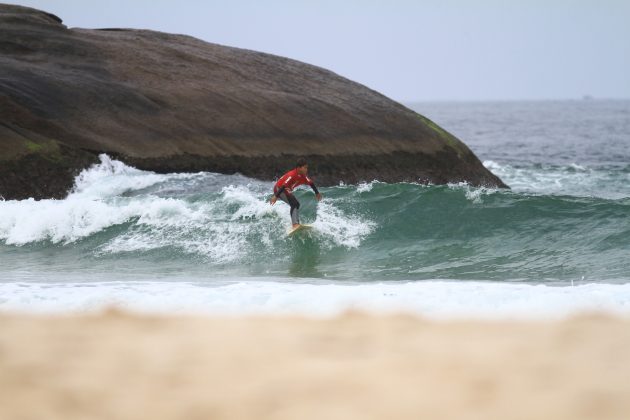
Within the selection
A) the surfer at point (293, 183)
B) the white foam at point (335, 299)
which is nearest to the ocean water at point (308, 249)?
the white foam at point (335, 299)

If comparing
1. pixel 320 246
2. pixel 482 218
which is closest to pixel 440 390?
pixel 320 246

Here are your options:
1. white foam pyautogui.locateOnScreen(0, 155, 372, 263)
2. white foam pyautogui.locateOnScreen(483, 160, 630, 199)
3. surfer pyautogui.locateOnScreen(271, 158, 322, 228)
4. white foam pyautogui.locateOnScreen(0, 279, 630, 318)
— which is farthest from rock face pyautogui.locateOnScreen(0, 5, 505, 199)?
white foam pyautogui.locateOnScreen(0, 279, 630, 318)

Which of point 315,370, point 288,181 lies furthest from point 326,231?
point 315,370

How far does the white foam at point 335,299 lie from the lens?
792 centimetres

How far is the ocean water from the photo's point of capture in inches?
329

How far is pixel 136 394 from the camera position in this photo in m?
5.16

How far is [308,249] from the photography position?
1342 cm

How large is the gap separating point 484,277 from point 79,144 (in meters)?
9.26

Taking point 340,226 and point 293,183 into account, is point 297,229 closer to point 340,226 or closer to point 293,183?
point 293,183

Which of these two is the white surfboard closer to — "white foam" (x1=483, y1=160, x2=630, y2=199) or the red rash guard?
the red rash guard

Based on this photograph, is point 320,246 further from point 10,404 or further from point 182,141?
point 10,404

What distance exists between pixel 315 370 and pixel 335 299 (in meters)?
2.78

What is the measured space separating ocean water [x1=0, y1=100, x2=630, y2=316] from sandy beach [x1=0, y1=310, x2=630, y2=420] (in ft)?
3.61

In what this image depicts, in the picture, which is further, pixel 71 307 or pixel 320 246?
pixel 320 246
